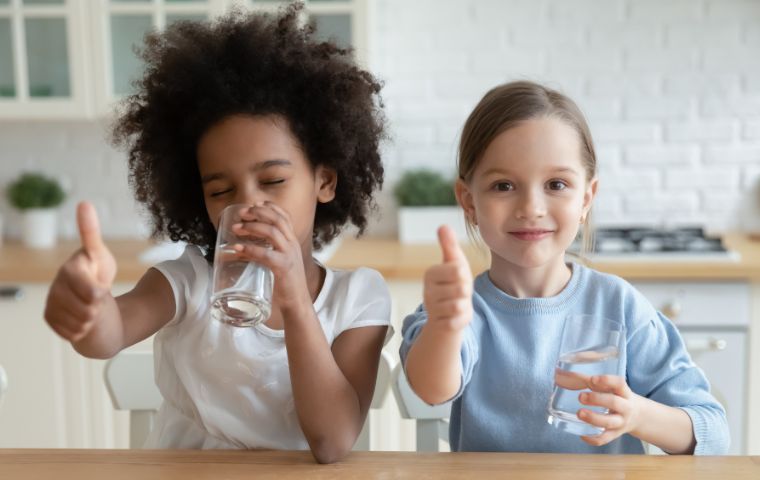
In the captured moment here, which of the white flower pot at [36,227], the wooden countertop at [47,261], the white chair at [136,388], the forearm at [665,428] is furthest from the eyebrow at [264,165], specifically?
the white flower pot at [36,227]

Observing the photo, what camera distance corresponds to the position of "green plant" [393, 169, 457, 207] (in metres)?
2.96

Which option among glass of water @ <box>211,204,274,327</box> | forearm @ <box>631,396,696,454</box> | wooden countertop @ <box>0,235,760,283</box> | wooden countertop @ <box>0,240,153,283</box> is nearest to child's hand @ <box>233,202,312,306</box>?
glass of water @ <box>211,204,274,327</box>

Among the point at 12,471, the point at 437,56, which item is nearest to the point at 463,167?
the point at 12,471

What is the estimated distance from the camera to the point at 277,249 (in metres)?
1.16

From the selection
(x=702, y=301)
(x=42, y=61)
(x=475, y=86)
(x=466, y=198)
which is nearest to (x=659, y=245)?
(x=702, y=301)

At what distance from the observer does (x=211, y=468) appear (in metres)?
1.14

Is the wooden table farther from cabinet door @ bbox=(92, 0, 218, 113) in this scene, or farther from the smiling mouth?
cabinet door @ bbox=(92, 0, 218, 113)

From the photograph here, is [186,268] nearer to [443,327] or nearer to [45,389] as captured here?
[443,327]

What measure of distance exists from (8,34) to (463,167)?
2.01 metres

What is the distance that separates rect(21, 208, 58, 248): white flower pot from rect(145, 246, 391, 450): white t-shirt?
5.75ft

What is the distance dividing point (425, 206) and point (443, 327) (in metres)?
1.93

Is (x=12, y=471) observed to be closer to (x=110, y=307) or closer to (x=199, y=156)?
(x=110, y=307)

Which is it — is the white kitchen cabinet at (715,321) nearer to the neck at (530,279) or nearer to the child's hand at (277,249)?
the neck at (530,279)

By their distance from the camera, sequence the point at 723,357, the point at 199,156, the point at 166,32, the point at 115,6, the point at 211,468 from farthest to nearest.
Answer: the point at 115,6
the point at 723,357
the point at 166,32
the point at 199,156
the point at 211,468
